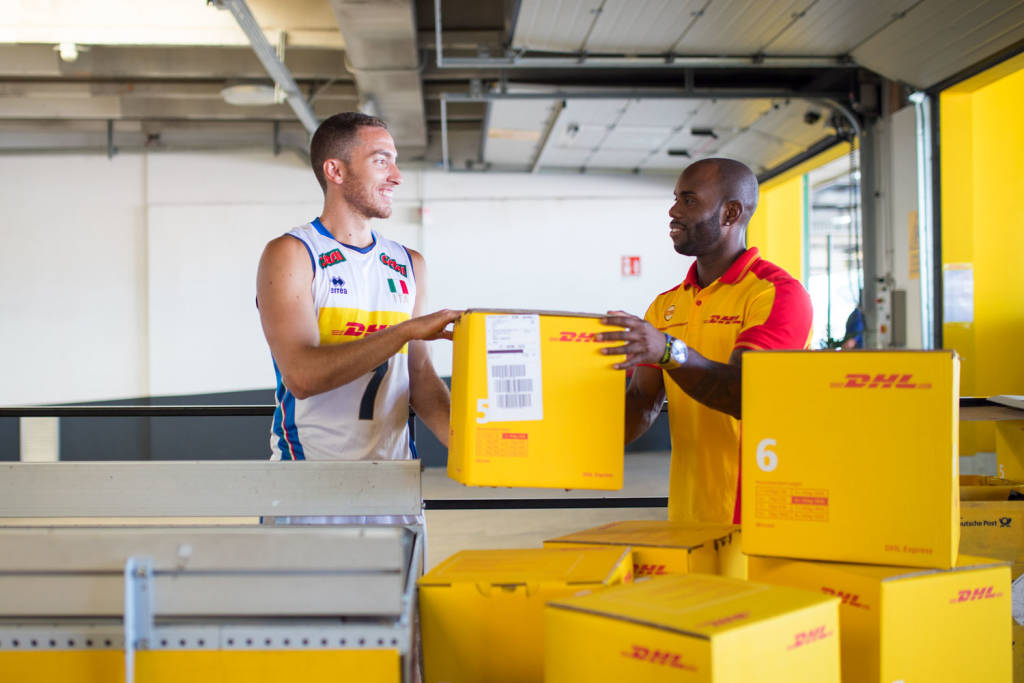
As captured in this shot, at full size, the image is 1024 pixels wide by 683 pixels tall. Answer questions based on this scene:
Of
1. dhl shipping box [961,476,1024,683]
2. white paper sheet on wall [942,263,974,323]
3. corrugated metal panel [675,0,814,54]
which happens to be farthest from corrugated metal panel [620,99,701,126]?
dhl shipping box [961,476,1024,683]

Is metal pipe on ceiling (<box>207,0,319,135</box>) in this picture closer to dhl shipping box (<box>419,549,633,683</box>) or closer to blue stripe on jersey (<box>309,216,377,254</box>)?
blue stripe on jersey (<box>309,216,377,254</box>)

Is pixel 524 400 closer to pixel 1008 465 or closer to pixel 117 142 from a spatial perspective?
pixel 1008 465

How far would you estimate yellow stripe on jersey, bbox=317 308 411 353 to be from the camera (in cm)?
174

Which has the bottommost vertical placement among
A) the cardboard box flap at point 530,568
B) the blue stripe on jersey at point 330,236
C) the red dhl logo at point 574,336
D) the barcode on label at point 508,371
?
the cardboard box flap at point 530,568

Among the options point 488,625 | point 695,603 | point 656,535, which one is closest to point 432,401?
point 656,535

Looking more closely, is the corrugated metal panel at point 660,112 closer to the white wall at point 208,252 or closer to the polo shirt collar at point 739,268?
the white wall at point 208,252

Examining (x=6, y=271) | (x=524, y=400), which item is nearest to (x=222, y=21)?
(x=6, y=271)

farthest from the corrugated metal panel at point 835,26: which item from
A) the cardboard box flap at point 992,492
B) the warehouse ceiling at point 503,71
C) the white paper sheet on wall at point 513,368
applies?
the white paper sheet on wall at point 513,368

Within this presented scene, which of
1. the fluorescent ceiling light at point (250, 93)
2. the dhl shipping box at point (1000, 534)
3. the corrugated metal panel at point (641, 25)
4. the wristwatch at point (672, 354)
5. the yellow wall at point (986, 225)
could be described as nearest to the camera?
the wristwatch at point (672, 354)

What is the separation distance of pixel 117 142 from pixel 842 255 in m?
15.1

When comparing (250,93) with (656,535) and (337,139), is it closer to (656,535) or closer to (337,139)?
(337,139)

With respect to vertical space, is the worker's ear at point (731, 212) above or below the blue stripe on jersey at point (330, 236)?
above

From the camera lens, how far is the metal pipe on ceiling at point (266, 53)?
4.09 m

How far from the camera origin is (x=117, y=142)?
8164 mm
